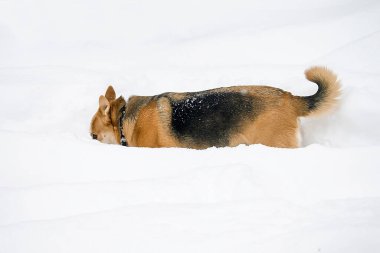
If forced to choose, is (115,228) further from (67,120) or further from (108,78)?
(108,78)

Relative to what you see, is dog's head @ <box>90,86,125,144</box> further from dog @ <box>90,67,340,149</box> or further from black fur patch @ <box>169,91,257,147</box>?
black fur patch @ <box>169,91,257,147</box>

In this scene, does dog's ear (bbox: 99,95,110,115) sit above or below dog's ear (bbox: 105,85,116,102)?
below

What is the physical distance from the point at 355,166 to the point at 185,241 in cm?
150

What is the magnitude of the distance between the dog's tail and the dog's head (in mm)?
2083

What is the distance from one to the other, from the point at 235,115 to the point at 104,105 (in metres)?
1.60

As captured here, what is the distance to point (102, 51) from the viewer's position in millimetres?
6758

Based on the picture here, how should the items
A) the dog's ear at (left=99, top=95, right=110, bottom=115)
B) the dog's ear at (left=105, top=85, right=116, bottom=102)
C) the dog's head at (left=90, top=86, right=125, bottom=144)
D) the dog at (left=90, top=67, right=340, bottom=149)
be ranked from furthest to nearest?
the dog's ear at (left=105, top=85, right=116, bottom=102) → the dog's head at (left=90, top=86, right=125, bottom=144) → the dog's ear at (left=99, top=95, right=110, bottom=115) → the dog at (left=90, top=67, right=340, bottom=149)

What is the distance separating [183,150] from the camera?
3605mm

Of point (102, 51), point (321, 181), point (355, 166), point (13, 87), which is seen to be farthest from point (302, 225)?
point (102, 51)

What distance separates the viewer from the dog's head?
4.87 metres

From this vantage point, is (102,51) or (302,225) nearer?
(302,225)

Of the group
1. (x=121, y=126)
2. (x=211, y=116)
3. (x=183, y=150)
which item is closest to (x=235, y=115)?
(x=211, y=116)

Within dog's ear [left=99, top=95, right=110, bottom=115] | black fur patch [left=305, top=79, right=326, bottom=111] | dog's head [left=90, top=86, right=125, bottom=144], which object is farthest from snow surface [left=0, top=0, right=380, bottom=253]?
dog's ear [left=99, top=95, right=110, bottom=115]

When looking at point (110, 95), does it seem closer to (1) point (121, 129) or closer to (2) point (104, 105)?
(2) point (104, 105)
